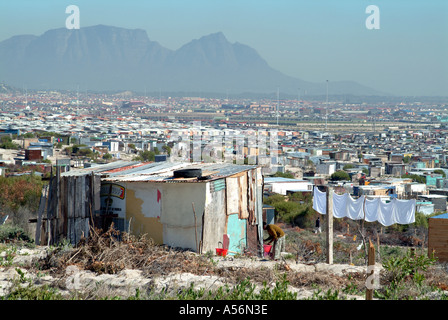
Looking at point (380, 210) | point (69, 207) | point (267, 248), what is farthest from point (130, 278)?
point (380, 210)

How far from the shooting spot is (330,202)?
26.1 ft

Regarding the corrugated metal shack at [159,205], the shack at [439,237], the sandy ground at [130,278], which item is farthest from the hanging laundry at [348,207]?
the sandy ground at [130,278]

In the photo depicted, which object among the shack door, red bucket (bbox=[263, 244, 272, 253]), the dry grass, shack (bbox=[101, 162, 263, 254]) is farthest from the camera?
red bucket (bbox=[263, 244, 272, 253])

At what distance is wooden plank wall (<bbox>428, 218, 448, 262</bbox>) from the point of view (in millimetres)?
8375

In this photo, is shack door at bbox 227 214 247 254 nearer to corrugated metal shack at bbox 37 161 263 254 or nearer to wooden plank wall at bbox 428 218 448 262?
corrugated metal shack at bbox 37 161 263 254

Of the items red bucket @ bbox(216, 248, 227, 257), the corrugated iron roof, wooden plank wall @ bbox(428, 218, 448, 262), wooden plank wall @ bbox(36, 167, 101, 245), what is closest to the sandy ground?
red bucket @ bbox(216, 248, 227, 257)

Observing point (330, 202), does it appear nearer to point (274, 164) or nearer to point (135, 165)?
point (135, 165)

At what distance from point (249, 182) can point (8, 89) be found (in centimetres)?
13457

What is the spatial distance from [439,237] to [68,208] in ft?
17.5

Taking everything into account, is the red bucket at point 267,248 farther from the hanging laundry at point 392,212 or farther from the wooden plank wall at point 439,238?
the hanging laundry at point 392,212

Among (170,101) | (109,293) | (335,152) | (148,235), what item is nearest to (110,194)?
(148,235)

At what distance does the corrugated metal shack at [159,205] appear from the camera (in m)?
7.52

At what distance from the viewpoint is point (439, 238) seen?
8.43 m

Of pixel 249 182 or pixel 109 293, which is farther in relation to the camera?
pixel 249 182
